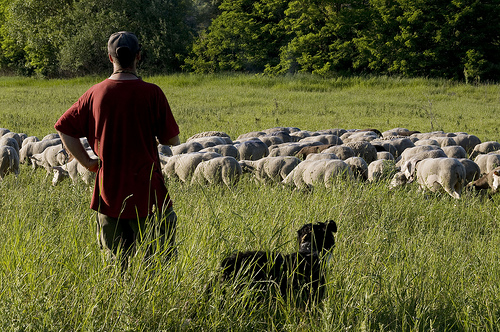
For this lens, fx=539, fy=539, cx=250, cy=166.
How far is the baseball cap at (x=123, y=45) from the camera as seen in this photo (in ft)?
11.5

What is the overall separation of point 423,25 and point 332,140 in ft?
75.6

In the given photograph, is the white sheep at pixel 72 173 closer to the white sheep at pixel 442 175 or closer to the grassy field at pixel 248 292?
the grassy field at pixel 248 292

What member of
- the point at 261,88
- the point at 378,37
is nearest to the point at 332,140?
the point at 261,88

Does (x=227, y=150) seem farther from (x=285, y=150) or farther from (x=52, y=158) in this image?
(x=52, y=158)

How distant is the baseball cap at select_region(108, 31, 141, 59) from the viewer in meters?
3.49

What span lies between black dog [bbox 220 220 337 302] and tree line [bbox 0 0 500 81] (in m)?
29.8

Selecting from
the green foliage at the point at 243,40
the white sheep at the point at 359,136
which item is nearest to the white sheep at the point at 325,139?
the white sheep at the point at 359,136

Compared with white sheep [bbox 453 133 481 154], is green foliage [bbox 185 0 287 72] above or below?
above

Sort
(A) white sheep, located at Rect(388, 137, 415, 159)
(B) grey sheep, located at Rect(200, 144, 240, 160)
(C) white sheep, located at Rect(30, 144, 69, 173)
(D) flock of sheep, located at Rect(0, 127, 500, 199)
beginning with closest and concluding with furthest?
1. (D) flock of sheep, located at Rect(0, 127, 500, 199)
2. (C) white sheep, located at Rect(30, 144, 69, 173)
3. (B) grey sheep, located at Rect(200, 144, 240, 160)
4. (A) white sheep, located at Rect(388, 137, 415, 159)

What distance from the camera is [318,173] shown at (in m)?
7.78

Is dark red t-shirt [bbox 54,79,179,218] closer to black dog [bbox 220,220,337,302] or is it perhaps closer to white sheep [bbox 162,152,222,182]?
black dog [bbox 220,220,337,302]

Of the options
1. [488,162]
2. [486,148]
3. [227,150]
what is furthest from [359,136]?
[227,150]

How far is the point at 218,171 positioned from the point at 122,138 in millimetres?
4646

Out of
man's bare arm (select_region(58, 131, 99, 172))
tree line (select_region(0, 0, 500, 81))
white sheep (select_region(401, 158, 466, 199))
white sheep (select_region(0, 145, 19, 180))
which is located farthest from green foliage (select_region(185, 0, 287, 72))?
man's bare arm (select_region(58, 131, 99, 172))
